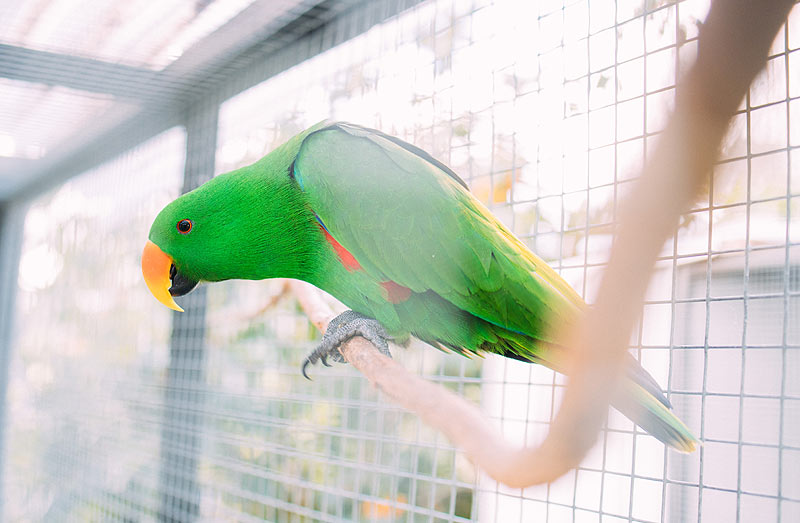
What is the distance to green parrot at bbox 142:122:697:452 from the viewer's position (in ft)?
2.14

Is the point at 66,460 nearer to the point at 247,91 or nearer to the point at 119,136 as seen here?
the point at 119,136

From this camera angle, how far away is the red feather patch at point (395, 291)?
2.43 feet

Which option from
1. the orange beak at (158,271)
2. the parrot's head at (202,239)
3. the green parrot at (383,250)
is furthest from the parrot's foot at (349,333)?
the orange beak at (158,271)

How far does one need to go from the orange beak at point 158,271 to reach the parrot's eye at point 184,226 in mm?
52

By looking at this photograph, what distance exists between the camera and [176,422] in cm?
147

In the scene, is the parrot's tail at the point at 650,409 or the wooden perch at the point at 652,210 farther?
the parrot's tail at the point at 650,409

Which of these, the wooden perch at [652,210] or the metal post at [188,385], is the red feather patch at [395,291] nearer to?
the wooden perch at [652,210]

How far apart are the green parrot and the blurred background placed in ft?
0.29

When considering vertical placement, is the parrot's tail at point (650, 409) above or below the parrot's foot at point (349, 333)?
below

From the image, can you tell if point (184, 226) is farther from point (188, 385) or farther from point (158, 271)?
point (188, 385)

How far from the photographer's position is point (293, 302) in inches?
51.6

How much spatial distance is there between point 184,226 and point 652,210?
820 millimetres

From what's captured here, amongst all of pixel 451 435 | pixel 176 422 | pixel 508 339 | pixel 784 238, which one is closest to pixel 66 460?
pixel 176 422

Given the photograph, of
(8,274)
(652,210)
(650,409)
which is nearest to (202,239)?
(650,409)
